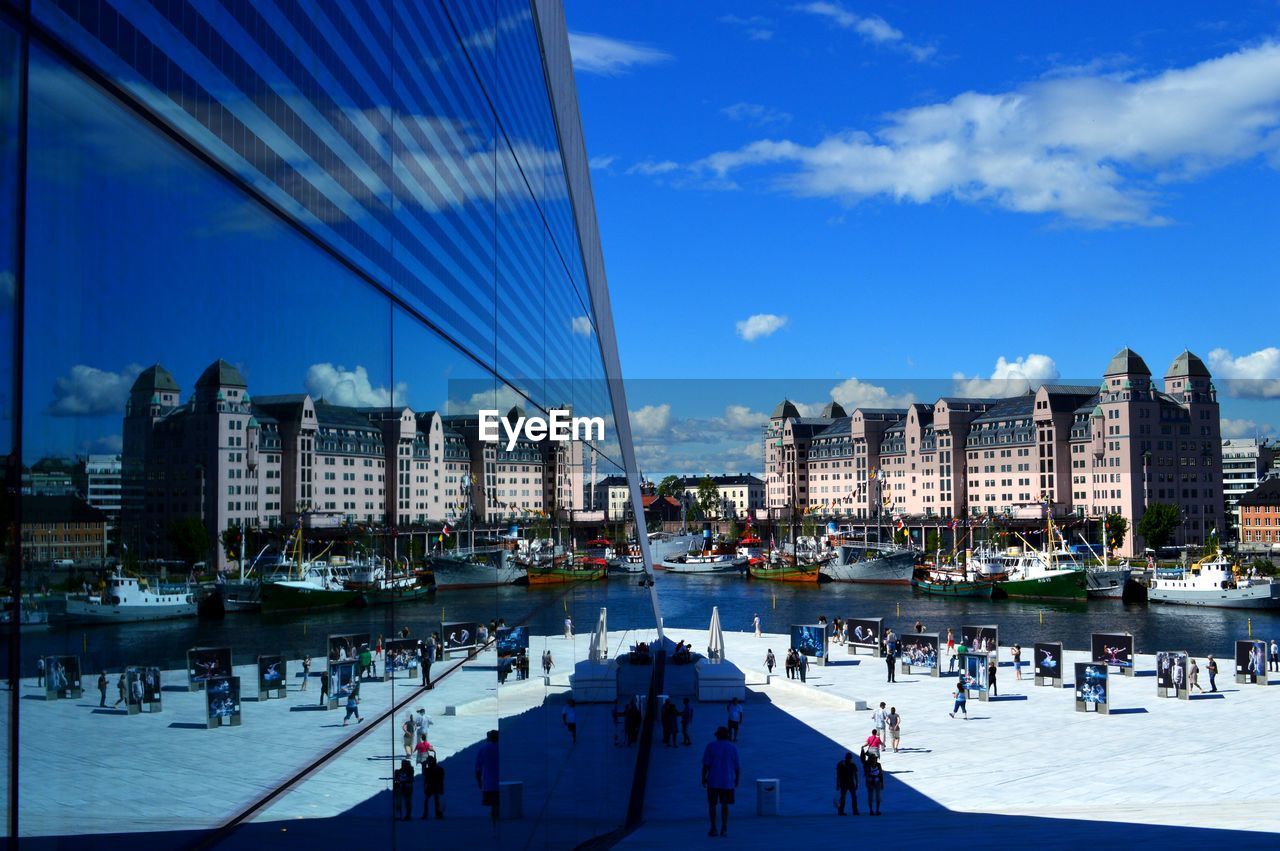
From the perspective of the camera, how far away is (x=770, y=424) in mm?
149500

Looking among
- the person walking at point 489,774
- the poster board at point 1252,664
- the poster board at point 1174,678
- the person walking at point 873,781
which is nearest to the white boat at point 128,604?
the person walking at point 489,774

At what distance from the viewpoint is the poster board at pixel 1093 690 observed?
26.5 meters

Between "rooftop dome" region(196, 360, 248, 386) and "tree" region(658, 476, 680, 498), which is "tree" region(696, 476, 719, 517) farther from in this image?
"rooftop dome" region(196, 360, 248, 386)

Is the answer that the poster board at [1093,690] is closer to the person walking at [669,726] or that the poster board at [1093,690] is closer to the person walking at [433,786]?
the person walking at [669,726]

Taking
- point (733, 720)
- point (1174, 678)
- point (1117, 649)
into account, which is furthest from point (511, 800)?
point (1117, 649)

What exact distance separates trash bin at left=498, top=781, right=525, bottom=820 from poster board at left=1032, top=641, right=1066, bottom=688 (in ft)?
95.5

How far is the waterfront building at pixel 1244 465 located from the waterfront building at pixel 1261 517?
116 ft

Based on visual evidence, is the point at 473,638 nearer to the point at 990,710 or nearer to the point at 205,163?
the point at 205,163

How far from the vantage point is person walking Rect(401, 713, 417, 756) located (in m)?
3.38

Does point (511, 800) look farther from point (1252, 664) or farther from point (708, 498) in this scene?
point (708, 498)

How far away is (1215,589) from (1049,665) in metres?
45.2

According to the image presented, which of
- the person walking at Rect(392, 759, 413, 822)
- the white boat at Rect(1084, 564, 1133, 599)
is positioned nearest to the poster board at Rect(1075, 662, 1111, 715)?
the person walking at Rect(392, 759, 413, 822)

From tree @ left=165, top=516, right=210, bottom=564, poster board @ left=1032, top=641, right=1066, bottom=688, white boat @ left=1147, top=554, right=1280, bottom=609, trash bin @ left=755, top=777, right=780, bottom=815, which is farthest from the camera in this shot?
white boat @ left=1147, top=554, right=1280, bottom=609

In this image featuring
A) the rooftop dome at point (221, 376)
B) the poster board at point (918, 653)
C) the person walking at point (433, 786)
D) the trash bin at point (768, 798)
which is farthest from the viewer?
the poster board at point (918, 653)
